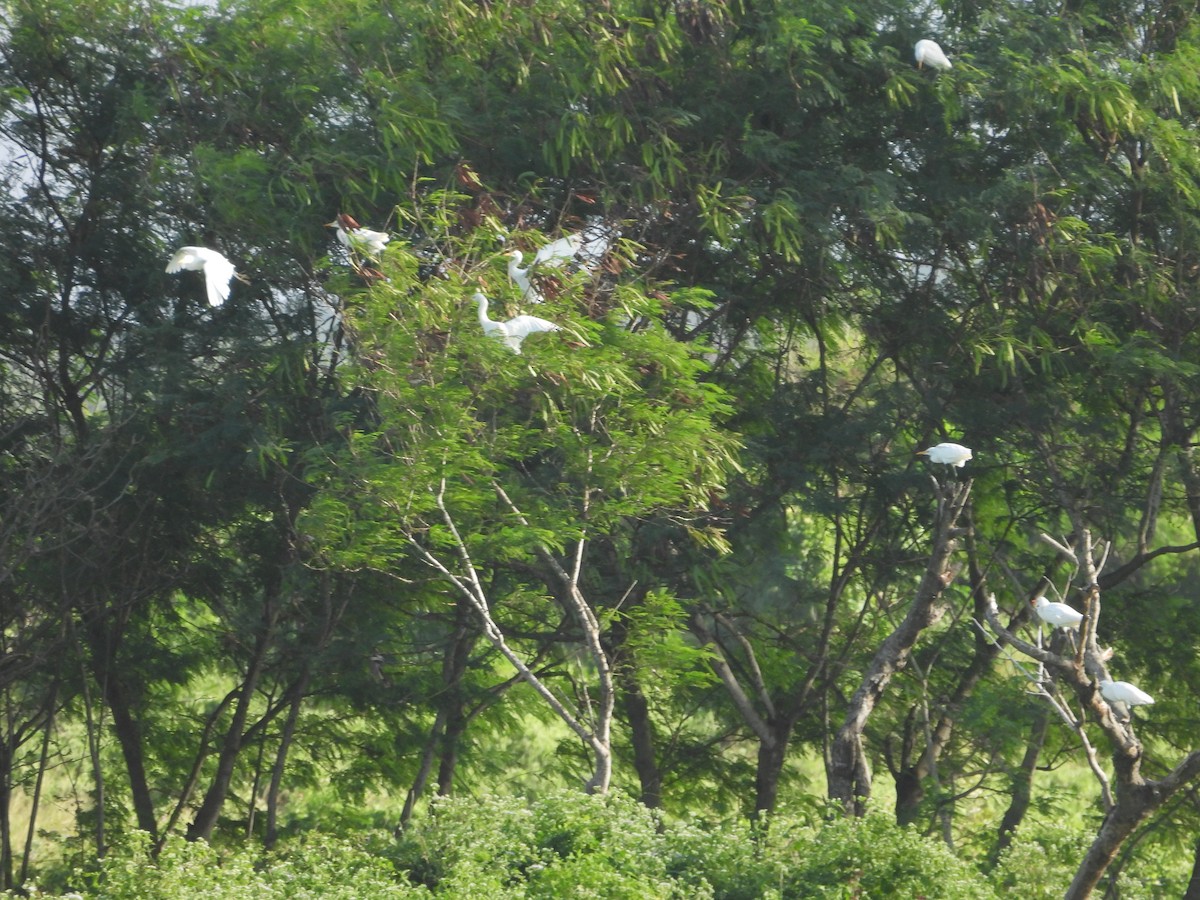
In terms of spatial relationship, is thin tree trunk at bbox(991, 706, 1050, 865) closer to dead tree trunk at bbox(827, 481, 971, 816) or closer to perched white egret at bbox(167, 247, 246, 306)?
dead tree trunk at bbox(827, 481, 971, 816)

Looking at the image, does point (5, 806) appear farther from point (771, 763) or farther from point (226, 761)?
point (771, 763)

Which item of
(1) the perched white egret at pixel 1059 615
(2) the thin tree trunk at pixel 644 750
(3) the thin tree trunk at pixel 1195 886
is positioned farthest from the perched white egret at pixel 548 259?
(3) the thin tree trunk at pixel 1195 886

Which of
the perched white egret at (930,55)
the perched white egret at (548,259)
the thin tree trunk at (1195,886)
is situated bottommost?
the thin tree trunk at (1195,886)

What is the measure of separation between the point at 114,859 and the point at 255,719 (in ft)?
14.8

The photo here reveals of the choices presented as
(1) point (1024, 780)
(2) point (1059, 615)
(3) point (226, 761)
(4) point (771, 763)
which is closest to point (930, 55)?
(2) point (1059, 615)

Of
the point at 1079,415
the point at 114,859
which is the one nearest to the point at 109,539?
the point at 114,859

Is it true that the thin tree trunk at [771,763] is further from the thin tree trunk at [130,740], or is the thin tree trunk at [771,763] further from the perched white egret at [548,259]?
the perched white egret at [548,259]

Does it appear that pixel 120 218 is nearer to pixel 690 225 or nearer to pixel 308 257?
pixel 308 257

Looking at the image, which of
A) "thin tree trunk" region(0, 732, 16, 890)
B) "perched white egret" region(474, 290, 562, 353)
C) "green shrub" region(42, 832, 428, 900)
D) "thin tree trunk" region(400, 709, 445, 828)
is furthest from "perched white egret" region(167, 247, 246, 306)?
"thin tree trunk" region(0, 732, 16, 890)

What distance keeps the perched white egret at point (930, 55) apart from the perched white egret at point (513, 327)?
2.46 metres

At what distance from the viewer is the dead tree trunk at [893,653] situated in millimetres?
5129

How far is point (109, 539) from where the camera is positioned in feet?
23.5

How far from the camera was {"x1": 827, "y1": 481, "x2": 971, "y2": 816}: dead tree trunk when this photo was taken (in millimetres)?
5129

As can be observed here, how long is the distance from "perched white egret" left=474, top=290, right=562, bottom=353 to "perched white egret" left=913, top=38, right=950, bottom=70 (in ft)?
8.08
